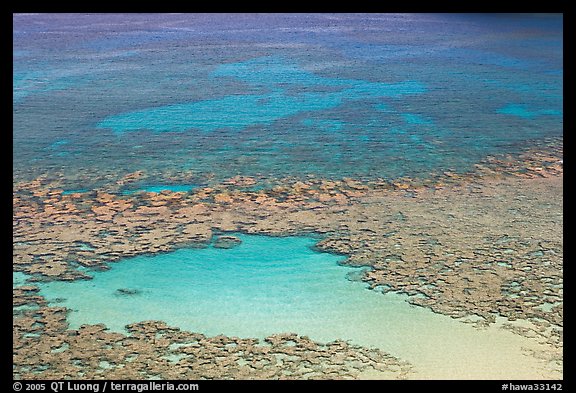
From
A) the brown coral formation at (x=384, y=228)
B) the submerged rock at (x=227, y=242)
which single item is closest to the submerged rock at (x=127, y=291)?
the brown coral formation at (x=384, y=228)

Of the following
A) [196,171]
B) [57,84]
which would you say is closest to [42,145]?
[196,171]

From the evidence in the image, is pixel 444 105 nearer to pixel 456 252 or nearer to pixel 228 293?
Result: pixel 456 252

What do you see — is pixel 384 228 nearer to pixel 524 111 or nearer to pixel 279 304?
pixel 279 304

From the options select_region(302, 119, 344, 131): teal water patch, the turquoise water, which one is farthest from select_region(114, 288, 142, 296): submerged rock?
select_region(302, 119, 344, 131): teal water patch

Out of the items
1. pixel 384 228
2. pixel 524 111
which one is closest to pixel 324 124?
pixel 524 111

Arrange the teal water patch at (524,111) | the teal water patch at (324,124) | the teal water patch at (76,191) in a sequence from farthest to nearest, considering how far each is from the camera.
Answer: the teal water patch at (524,111) → the teal water patch at (324,124) → the teal water patch at (76,191)

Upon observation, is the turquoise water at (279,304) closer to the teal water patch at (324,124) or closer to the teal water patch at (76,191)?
the teal water patch at (76,191)
